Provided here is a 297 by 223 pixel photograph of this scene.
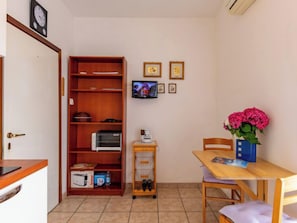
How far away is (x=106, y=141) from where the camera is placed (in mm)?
3301

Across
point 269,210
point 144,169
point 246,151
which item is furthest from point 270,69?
point 144,169

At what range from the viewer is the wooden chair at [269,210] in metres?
1.12

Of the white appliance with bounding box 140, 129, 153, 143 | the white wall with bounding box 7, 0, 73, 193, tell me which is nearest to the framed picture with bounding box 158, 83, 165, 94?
the white appliance with bounding box 140, 129, 153, 143

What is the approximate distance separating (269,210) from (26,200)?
1474 mm

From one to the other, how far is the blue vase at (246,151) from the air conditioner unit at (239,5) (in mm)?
1404

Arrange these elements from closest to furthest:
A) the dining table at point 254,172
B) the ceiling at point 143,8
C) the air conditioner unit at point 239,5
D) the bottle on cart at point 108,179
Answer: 1. the dining table at point 254,172
2. the air conditioner unit at point 239,5
3. the ceiling at point 143,8
4. the bottle on cart at point 108,179

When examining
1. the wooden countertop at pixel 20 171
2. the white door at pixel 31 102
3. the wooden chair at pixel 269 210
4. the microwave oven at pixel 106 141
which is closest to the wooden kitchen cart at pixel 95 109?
the microwave oven at pixel 106 141

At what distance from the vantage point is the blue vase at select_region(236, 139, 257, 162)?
196cm

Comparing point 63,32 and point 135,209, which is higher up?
point 63,32

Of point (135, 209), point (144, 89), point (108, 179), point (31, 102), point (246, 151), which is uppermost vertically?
point (144, 89)

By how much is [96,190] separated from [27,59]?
1.99 meters

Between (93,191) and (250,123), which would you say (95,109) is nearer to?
(93,191)

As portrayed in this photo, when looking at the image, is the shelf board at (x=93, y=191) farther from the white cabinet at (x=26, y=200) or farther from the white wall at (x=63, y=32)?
the white cabinet at (x=26, y=200)

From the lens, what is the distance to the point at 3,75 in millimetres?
1878
